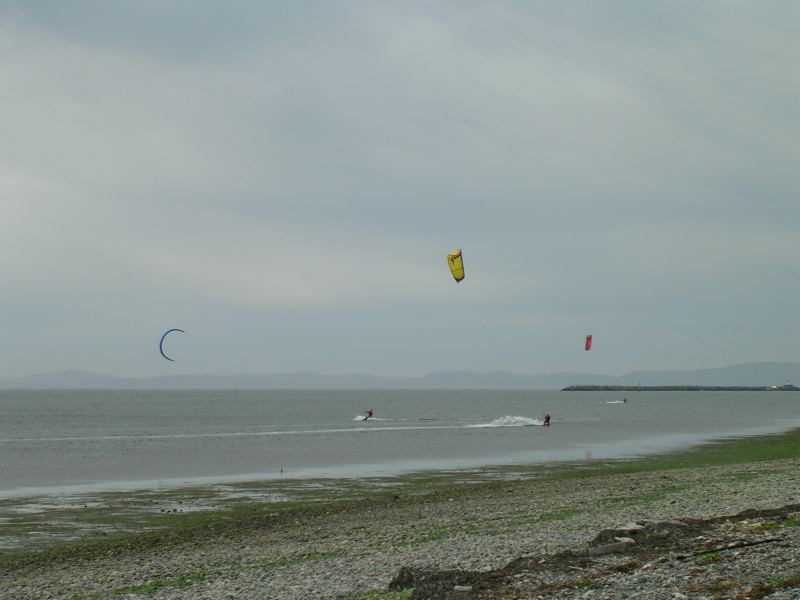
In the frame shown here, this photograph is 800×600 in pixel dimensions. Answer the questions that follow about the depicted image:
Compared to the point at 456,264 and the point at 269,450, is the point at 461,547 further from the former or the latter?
the point at 269,450

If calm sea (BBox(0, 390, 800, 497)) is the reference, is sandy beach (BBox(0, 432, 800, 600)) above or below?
above

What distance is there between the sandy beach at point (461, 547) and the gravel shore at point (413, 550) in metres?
0.04

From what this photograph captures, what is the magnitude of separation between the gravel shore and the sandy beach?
1.4 inches

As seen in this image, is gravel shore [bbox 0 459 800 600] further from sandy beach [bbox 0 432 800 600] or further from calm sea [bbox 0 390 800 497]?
calm sea [bbox 0 390 800 497]

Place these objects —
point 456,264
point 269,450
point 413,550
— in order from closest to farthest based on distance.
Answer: point 413,550 → point 456,264 → point 269,450

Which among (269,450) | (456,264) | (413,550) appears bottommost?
(269,450)

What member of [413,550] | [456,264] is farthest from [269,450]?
[413,550]

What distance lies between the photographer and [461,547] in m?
13.9

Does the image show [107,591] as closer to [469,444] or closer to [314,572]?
[314,572]

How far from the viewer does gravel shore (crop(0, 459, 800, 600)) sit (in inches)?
376

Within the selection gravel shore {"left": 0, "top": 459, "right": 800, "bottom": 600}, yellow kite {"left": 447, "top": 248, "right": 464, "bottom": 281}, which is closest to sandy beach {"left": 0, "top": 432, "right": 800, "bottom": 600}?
gravel shore {"left": 0, "top": 459, "right": 800, "bottom": 600}

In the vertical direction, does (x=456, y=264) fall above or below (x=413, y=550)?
above

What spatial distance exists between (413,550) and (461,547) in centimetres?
77

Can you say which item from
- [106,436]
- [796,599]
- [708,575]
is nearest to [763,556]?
[708,575]
